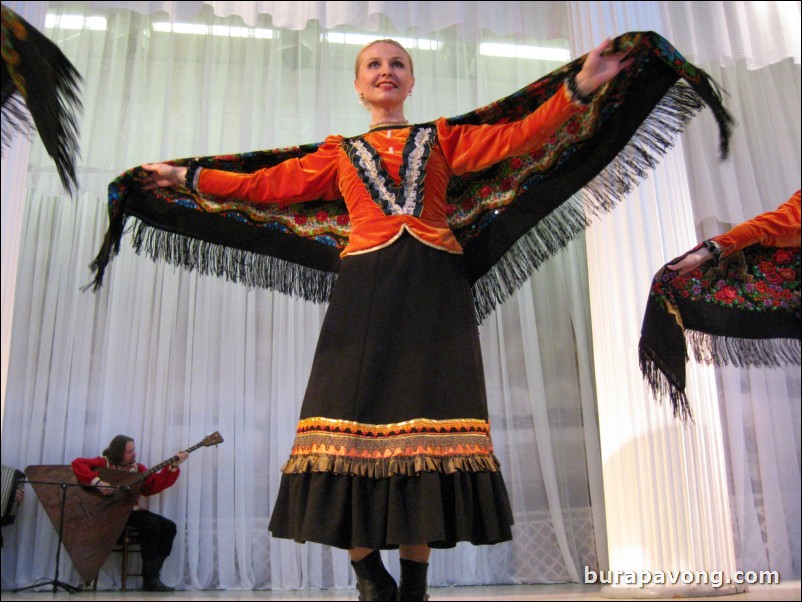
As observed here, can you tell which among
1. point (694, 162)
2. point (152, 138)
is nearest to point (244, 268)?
point (152, 138)

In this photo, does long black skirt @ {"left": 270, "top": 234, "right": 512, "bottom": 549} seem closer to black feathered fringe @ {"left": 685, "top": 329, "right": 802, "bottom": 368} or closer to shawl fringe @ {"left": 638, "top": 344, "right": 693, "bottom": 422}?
shawl fringe @ {"left": 638, "top": 344, "right": 693, "bottom": 422}

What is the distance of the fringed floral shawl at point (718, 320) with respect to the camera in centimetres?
222

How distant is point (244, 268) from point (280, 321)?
1640 millimetres

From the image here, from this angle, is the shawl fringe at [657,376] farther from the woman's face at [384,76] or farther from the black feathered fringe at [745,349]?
the woman's face at [384,76]

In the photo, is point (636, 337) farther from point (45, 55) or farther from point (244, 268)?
point (45, 55)

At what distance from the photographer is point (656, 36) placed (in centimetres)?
204

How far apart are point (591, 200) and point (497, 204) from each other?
0.95 ft

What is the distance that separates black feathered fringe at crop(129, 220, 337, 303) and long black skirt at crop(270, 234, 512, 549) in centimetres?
39

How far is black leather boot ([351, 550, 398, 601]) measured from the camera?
1.90 metres

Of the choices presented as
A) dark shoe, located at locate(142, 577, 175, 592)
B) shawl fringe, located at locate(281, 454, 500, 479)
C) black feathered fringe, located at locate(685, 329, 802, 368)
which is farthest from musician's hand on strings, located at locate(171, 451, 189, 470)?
black feathered fringe, located at locate(685, 329, 802, 368)

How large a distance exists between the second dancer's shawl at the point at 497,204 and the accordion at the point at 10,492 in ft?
6.65
